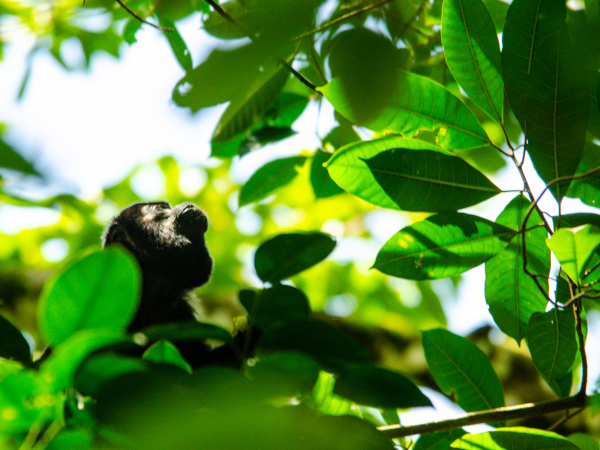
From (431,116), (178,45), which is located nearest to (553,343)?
(431,116)

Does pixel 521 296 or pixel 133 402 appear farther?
pixel 521 296

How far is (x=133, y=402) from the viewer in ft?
1.49

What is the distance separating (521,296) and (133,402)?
856 mm

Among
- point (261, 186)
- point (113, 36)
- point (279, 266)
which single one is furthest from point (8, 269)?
point (279, 266)

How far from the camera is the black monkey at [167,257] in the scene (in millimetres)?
1144

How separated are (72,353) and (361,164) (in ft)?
2.02

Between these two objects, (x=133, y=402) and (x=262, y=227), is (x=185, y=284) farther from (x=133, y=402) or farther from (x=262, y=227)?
(x=262, y=227)

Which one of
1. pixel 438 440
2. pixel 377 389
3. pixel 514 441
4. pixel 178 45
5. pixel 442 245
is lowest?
pixel 438 440

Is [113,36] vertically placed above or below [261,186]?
above

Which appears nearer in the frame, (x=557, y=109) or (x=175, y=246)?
→ (x=557, y=109)

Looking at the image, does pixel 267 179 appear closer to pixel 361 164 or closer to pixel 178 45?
pixel 178 45

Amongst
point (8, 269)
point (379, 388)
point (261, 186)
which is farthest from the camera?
point (8, 269)

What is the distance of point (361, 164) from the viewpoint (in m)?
0.92

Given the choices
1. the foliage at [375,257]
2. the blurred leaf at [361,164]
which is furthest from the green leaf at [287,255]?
the blurred leaf at [361,164]
